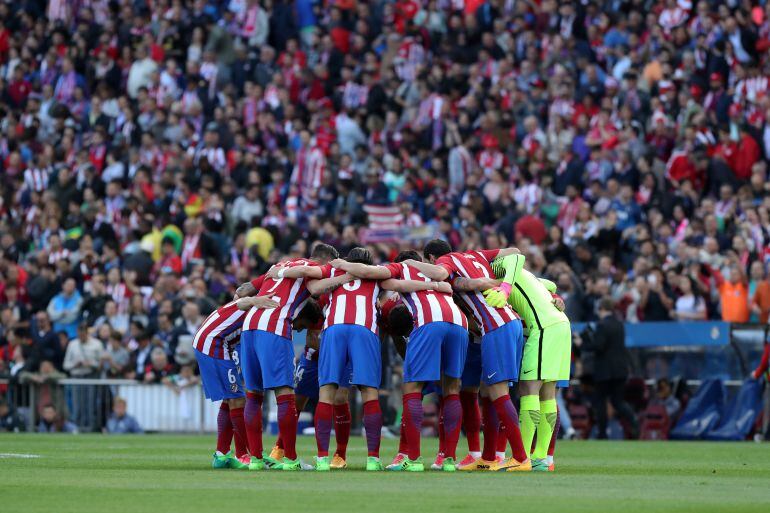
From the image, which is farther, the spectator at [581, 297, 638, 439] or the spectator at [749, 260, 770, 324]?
the spectator at [749, 260, 770, 324]

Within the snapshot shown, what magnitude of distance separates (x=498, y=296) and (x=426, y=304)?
29.1 inches

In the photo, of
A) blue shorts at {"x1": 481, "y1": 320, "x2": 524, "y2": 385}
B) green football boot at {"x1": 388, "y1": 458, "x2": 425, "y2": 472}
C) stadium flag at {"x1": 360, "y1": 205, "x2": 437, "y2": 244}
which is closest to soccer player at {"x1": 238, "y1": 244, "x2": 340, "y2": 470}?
Answer: green football boot at {"x1": 388, "y1": 458, "x2": 425, "y2": 472}

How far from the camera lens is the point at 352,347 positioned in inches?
590

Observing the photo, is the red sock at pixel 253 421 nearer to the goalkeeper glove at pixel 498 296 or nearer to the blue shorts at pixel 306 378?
the blue shorts at pixel 306 378

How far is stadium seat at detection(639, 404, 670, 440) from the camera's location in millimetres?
24891

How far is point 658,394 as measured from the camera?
2525cm

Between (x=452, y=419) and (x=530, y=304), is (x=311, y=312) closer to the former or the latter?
(x=452, y=419)

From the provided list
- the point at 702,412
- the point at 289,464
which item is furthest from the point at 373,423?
the point at 702,412

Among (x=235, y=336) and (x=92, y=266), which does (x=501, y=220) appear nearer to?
(x=92, y=266)

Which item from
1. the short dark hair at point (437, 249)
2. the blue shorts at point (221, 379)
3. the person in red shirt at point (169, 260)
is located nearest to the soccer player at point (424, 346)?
the short dark hair at point (437, 249)

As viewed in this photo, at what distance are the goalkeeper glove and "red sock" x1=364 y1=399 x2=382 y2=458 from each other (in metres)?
1.48

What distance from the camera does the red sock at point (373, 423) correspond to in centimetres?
1503

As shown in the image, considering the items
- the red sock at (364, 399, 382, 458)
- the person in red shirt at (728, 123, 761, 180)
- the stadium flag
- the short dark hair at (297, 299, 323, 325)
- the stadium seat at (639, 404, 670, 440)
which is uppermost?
the person in red shirt at (728, 123, 761, 180)

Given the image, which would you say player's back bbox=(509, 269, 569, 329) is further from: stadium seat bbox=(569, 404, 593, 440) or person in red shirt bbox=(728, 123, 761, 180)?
person in red shirt bbox=(728, 123, 761, 180)
